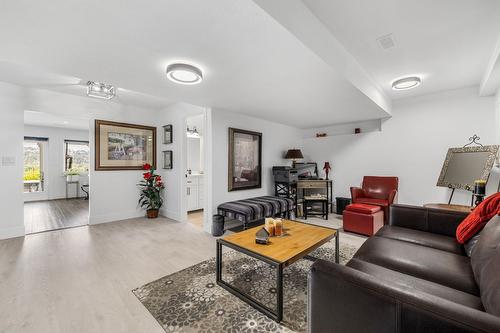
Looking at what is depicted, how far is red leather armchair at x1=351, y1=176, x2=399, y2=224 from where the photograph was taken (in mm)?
3897

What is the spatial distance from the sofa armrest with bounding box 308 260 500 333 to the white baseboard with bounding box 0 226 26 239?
451cm

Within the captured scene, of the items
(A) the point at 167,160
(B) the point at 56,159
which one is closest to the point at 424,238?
(A) the point at 167,160

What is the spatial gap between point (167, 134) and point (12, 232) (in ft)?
9.34

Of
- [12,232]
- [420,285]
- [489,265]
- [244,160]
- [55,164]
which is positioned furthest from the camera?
[55,164]

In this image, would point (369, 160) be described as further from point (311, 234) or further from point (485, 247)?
point (485, 247)

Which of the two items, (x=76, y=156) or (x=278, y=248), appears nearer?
(x=278, y=248)

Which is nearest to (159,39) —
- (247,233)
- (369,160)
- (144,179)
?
(247,233)

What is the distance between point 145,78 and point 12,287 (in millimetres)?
2339

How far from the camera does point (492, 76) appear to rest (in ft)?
8.57

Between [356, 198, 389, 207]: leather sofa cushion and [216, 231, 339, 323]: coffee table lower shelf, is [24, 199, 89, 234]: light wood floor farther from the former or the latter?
[356, 198, 389, 207]: leather sofa cushion

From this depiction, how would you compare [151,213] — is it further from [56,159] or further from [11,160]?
[56,159]

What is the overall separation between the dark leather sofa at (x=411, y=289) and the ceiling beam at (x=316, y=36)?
1524 mm

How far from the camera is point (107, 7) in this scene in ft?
4.30

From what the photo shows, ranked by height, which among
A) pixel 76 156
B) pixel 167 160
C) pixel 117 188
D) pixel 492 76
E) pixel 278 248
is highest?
pixel 492 76
